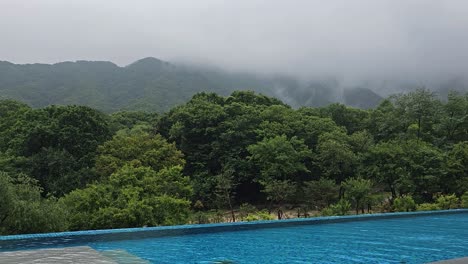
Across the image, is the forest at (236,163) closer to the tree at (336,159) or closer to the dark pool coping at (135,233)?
the tree at (336,159)

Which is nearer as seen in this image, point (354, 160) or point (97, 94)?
point (354, 160)

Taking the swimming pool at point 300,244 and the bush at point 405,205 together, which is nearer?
the swimming pool at point 300,244

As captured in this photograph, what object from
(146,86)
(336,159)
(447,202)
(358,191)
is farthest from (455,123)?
(146,86)

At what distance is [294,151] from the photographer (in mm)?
21109

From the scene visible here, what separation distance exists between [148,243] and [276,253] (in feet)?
8.36

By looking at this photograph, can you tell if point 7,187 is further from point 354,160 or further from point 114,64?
point 114,64

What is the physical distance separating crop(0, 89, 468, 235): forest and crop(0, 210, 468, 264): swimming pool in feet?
8.20

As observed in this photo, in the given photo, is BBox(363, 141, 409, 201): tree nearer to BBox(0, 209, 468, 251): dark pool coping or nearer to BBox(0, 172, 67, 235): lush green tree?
BBox(0, 209, 468, 251): dark pool coping

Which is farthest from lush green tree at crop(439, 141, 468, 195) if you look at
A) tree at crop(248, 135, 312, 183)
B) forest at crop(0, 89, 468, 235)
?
tree at crop(248, 135, 312, 183)

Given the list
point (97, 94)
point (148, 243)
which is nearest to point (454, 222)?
point (148, 243)

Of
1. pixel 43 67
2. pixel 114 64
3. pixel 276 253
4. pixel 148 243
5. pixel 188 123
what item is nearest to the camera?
pixel 276 253

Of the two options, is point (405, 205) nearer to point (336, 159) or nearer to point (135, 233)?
point (336, 159)

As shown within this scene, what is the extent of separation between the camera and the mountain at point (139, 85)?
51.5 m

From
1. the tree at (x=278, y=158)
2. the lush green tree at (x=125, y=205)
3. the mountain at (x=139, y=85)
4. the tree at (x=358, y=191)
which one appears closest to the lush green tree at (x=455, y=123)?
the tree at (x=358, y=191)
